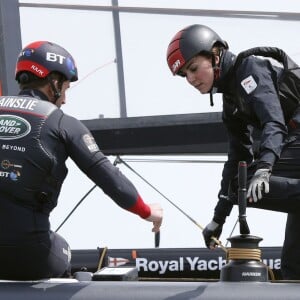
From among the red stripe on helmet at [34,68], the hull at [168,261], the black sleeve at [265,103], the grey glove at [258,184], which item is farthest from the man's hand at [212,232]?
the hull at [168,261]

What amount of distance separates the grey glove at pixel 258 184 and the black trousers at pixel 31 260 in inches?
23.4

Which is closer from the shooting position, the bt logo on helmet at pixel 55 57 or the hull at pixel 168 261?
the bt logo on helmet at pixel 55 57

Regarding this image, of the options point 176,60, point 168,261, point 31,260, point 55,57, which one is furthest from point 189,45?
point 168,261

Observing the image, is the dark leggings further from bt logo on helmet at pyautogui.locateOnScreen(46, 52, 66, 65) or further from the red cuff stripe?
bt logo on helmet at pyautogui.locateOnScreen(46, 52, 66, 65)

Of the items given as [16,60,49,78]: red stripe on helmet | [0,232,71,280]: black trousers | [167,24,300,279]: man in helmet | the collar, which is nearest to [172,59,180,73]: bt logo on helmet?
[167,24,300,279]: man in helmet

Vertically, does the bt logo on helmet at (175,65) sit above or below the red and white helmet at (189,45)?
below

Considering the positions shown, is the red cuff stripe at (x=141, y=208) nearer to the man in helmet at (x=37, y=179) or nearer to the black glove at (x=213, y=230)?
the man in helmet at (x=37, y=179)

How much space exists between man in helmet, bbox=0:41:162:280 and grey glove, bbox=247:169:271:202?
0.88ft

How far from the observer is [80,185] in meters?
6.09

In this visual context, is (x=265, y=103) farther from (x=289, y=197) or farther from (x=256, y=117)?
(x=289, y=197)

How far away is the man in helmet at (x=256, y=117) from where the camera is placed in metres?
3.51

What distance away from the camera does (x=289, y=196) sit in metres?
3.56

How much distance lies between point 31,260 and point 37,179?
0.77ft

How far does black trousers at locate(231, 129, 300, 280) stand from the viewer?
3.56 metres
